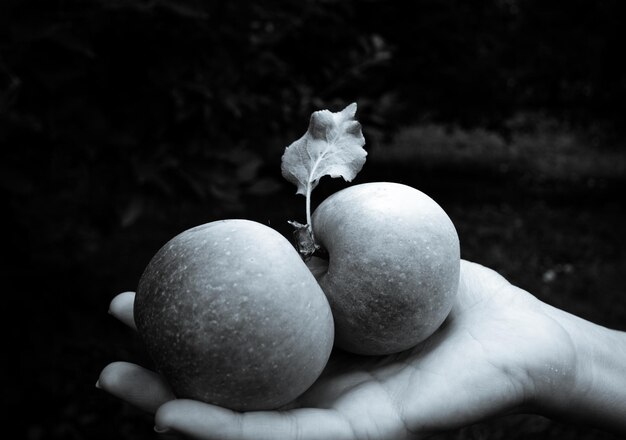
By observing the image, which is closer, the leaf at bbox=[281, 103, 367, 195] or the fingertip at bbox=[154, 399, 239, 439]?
the fingertip at bbox=[154, 399, 239, 439]

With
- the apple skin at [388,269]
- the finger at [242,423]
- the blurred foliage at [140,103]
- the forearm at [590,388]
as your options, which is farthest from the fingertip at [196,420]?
the blurred foliage at [140,103]

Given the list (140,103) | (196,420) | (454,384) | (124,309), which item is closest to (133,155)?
(140,103)

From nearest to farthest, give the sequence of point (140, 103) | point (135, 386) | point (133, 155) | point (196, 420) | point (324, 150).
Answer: point (196, 420) → point (135, 386) → point (324, 150) → point (133, 155) → point (140, 103)

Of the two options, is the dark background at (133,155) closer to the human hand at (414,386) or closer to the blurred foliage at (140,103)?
the blurred foliage at (140,103)

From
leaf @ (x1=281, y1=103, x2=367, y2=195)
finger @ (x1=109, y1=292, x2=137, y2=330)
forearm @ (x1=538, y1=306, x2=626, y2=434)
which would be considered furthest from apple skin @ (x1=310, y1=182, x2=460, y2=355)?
finger @ (x1=109, y1=292, x2=137, y2=330)

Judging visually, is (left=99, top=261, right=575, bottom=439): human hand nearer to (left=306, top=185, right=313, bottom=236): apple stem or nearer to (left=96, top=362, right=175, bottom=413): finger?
(left=96, top=362, right=175, bottom=413): finger

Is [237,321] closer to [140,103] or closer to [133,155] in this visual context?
[133,155]
